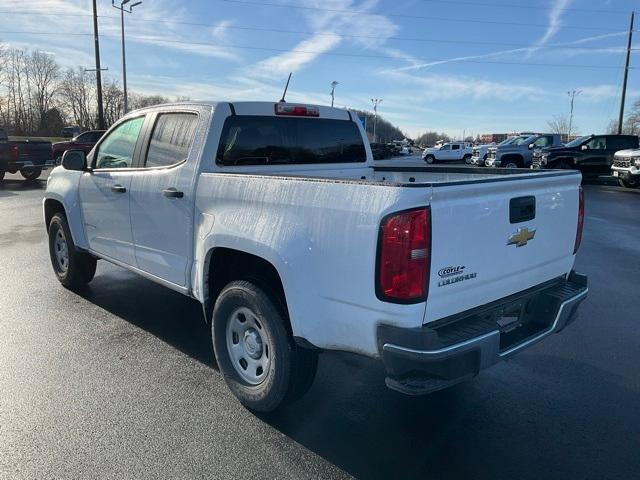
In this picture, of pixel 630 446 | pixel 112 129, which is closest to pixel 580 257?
pixel 630 446

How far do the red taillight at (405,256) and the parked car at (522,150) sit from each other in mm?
24240

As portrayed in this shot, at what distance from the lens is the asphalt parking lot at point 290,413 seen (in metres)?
2.87

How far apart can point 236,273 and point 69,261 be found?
3.22 meters

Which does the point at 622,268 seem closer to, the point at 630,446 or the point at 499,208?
the point at 630,446

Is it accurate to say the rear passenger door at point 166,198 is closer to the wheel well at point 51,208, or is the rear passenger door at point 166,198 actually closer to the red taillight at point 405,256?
the red taillight at point 405,256

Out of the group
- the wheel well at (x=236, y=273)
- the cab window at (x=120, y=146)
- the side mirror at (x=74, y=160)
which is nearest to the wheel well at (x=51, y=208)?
the side mirror at (x=74, y=160)

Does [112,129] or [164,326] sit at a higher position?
[112,129]

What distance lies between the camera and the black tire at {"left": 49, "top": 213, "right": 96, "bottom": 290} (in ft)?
19.0

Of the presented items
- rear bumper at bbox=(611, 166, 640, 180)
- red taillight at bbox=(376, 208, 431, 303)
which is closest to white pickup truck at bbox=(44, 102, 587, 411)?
red taillight at bbox=(376, 208, 431, 303)

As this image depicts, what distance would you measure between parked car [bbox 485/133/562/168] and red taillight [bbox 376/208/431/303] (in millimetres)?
24240

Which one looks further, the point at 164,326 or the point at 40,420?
the point at 164,326

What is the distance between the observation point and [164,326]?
16.4 feet

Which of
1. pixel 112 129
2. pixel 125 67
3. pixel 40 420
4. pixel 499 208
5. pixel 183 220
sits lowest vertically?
pixel 40 420

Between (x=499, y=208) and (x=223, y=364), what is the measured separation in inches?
82.7
